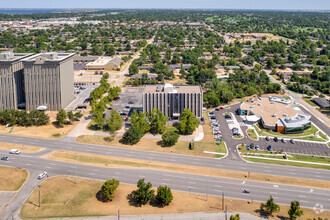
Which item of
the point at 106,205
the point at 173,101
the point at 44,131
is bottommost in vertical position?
the point at 106,205

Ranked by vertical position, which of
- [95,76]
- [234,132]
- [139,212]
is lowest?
[139,212]

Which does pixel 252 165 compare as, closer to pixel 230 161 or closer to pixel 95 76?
pixel 230 161

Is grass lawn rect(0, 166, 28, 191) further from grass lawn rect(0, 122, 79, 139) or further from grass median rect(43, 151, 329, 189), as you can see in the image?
grass lawn rect(0, 122, 79, 139)

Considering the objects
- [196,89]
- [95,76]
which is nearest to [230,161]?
[196,89]

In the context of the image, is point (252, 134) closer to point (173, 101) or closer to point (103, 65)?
point (173, 101)

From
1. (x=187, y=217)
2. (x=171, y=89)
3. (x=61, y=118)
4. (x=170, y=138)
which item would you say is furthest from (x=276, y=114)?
(x=61, y=118)
